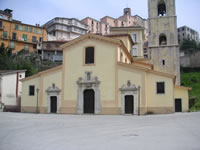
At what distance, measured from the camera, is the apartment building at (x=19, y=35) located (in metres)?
59.9

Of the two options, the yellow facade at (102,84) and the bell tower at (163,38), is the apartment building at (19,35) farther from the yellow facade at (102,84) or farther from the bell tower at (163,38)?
the bell tower at (163,38)

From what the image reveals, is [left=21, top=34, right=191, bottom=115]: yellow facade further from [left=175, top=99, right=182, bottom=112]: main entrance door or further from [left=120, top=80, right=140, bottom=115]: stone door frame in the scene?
[left=175, top=99, right=182, bottom=112]: main entrance door

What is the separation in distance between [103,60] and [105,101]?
4.53 m

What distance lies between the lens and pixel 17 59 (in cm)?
5412


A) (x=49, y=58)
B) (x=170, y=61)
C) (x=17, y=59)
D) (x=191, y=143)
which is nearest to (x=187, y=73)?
(x=170, y=61)

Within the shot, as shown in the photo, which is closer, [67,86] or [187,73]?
[67,86]

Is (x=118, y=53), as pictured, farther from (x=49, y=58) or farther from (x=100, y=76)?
(x=49, y=58)

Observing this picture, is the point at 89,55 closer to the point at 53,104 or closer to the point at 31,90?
the point at 53,104

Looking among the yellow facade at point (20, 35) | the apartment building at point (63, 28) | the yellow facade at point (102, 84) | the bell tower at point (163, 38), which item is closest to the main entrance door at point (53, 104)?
the yellow facade at point (102, 84)

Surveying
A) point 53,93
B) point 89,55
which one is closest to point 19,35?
point 53,93

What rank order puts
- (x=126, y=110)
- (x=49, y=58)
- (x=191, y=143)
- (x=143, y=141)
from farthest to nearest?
(x=49, y=58) → (x=126, y=110) → (x=143, y=141) → (x=191, y=143)

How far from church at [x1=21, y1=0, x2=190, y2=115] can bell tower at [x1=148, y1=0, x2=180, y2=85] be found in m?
10.9

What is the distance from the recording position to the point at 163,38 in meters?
37.5

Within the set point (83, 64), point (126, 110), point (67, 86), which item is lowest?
point (126, 110)
